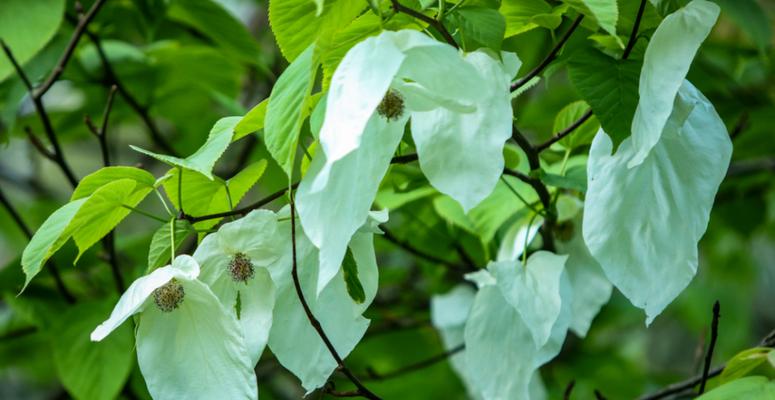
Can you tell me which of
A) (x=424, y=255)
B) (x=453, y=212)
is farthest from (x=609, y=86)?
(x=424, y=255)

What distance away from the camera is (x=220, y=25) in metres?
1.21

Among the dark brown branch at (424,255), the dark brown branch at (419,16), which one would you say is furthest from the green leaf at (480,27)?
the dark brown branch at (424,255)

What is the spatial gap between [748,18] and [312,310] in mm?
724

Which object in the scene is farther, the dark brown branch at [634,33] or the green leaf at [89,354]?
the green leaf at [89,354]

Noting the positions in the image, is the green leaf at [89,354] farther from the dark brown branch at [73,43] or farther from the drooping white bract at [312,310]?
the drooping white bract at [312,310]

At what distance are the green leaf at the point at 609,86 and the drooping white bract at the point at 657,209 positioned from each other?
0.6 inches

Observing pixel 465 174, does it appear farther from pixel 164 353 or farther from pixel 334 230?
pixel 164 353

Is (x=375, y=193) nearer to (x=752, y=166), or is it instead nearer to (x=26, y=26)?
(x=26, y=26)

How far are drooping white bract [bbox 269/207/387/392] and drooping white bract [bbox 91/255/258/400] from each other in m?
0.05

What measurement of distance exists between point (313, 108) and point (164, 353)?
0.18 meters

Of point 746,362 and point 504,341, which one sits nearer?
point 746,362

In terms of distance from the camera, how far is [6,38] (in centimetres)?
96

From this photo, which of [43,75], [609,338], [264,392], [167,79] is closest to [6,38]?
[43,75]

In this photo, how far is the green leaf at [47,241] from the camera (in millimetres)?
535
